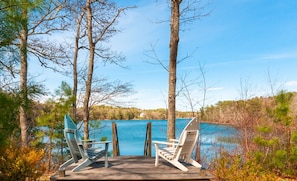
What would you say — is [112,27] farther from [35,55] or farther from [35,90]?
[35,90]

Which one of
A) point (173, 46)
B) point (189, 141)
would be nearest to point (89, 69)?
point (173, 46)

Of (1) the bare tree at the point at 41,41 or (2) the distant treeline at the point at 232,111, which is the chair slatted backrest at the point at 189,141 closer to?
(2) the distant treeline at the point at 232,111

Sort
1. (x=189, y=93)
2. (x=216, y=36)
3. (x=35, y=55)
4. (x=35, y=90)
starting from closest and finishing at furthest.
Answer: (x=35, y=90) < (x=189, y=93) < (x=35, y=55) < (x=216, y=36)

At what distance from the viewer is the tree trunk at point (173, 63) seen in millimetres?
7660

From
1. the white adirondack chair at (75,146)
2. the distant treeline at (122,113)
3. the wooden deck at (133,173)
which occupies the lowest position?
the wooden deck at (133,173)

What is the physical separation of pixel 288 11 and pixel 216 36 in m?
4.03

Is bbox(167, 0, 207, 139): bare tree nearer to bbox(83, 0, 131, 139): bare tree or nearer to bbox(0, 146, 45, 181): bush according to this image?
bbox(0, 146, 45, 181): bush

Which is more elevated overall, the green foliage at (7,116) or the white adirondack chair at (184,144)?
the green foliage at (7,116)

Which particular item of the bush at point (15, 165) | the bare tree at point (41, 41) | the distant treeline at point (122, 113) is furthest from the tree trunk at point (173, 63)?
the bush at point (15, 165)

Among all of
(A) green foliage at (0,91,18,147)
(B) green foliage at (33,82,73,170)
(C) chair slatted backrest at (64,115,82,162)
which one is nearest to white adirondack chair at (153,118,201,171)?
(C) chair slatted backrest at (64,115,82,162)

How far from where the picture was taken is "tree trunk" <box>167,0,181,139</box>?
766 centimetres

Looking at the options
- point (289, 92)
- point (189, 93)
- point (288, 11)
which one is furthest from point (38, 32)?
point (288, 11)

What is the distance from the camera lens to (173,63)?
778cm

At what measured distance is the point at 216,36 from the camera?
43.2 feet
